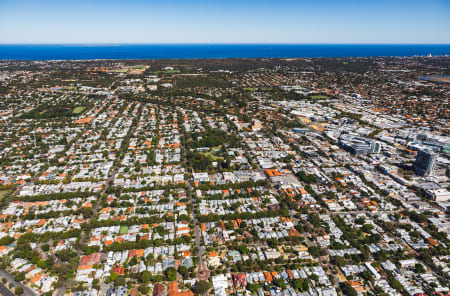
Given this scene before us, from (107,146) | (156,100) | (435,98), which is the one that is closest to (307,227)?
(107,146)

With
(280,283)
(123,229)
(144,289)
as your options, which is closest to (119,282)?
(144,289)

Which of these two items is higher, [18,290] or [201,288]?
[201,288]

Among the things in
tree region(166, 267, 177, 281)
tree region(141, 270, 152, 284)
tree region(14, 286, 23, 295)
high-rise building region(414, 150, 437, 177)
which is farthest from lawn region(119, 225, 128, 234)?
high-rise building region(414, 150, 437, 177)

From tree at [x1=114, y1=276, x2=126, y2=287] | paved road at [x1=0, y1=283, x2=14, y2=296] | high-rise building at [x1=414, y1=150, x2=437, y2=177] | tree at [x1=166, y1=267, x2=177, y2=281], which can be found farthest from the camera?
high-rise building at [x1=414, y1=150, x2=437, y2=177]

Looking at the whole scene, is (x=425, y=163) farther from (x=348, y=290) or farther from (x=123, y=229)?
(x=123, y=229)

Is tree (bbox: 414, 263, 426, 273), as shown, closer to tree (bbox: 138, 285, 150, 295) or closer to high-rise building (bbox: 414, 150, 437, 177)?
high-rise building (bbox: 414, 150, 437, 177)

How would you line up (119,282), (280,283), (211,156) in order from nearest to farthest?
(119,282)
(280,283)
(211,156)

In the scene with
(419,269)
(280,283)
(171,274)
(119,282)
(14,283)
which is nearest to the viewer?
(119,282)
